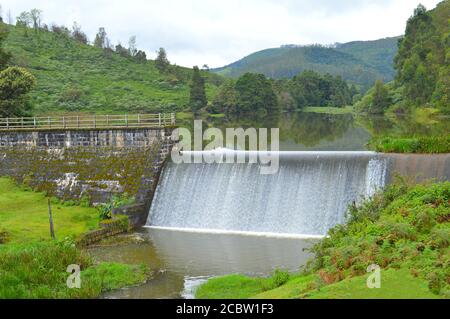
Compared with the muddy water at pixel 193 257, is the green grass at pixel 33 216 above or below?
above

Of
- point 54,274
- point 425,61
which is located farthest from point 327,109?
point 54,274

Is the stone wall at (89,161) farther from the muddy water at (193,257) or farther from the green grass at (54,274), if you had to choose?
the green grass at (54,274)

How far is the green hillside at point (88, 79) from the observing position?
85.9m

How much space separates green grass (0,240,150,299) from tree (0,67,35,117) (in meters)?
22.0

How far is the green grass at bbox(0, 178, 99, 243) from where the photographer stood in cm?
2326

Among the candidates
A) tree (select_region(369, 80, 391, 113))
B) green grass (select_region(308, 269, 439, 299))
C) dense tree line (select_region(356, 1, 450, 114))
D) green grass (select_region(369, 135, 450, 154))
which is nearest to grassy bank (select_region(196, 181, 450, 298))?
green grass (select_region(308, 269, 439, 299))

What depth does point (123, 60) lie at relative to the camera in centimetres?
12581

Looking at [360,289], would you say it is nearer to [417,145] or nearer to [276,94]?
[417,145]

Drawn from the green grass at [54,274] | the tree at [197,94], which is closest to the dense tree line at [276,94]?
the tree at [197,94]

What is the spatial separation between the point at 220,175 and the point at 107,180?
6012mm

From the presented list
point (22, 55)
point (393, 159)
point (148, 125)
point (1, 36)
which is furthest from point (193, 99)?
point (393, 159)

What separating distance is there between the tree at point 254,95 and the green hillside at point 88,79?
33.9 ft

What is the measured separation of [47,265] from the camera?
17234 millimetres

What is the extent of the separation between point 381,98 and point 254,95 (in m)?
21.9
